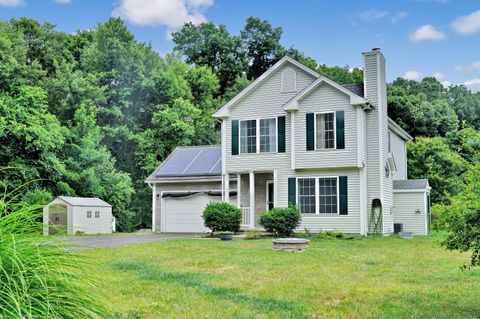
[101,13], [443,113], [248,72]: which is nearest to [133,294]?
[101,13]

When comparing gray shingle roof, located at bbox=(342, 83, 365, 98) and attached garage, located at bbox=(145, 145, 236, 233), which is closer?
gray shingle roof, located at bbox=(342, 83, 365, 98)

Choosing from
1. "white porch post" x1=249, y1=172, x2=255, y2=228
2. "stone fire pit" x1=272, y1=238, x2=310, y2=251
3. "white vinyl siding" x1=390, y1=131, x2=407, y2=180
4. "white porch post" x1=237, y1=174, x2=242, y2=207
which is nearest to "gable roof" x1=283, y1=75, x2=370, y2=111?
"white porch post" x1=249, y1=172, x2=255, y2=228

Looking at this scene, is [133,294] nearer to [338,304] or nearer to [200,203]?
[338,304]

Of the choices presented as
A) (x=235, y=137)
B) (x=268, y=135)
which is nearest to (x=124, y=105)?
(x=235, y=137)

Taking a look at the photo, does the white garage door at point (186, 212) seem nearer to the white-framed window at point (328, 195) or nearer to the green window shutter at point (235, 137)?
the green window shutter at point (235, 137)

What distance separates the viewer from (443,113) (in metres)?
37.4

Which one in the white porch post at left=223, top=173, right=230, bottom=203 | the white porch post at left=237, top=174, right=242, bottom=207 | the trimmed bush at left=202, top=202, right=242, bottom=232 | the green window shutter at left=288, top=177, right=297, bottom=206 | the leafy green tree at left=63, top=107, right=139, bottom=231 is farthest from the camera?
the leafy green tree at left=63, top=107, right=139, bottom=231

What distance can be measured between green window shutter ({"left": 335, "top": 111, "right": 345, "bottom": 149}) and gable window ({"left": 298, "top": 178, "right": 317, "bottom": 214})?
1.81 meters

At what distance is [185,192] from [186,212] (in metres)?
0.94

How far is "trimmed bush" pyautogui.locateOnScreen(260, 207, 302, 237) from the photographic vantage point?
17.9 meters

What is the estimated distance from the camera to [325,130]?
1958 centimetres

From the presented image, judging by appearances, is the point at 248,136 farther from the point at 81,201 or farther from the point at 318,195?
the point at 81,201

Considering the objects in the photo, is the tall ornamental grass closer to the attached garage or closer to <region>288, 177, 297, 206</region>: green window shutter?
<region>288, 177, 297, 206</region>: green window shutter

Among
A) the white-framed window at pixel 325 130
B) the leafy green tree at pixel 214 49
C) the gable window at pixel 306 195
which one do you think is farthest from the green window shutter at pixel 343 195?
the leafy green tree at pixel 214 49
